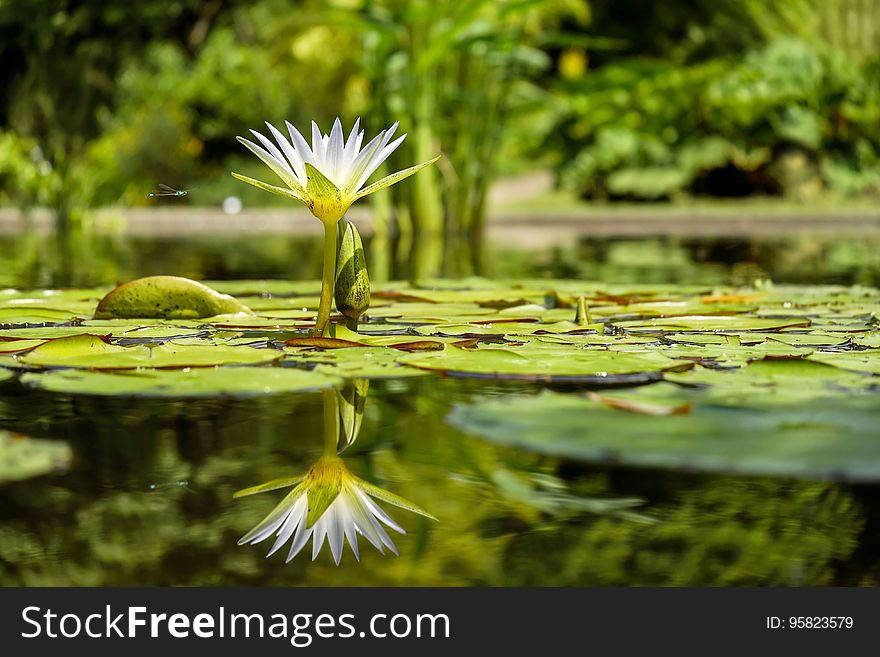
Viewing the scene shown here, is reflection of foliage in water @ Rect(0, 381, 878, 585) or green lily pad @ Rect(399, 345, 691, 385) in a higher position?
green lily pad @ Rect(399, 345, 691, 385)

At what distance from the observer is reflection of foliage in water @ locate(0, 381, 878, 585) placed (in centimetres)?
97

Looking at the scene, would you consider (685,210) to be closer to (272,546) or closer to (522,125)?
(522,125)

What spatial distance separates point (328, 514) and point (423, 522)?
9cm

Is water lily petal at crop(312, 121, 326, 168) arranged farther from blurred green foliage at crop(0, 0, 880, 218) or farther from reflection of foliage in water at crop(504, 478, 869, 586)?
blurred green foliage at crop(0, 0, 880, 218)

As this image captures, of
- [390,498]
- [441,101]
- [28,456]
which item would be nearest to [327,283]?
[28,456]

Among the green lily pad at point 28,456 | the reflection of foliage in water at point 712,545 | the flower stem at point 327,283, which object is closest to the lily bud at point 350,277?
the flower stem at point 327,283

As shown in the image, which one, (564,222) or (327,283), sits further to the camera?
(564,222)

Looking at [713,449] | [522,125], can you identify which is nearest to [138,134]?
[522,125]

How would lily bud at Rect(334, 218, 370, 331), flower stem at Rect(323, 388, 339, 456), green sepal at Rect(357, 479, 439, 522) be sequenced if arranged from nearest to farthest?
green sepal at Rect(357, 479, 439, 522) → flower stem at Rect(323, 388, 339, 456) → lily bud at Rect(334, 218, 370, 331)

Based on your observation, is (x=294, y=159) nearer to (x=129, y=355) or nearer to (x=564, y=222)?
(x=129, y=355)

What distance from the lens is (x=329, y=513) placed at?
44.6 inches

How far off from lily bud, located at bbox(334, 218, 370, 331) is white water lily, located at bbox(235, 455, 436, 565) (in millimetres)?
1006

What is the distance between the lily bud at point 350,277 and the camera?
2.29 metres

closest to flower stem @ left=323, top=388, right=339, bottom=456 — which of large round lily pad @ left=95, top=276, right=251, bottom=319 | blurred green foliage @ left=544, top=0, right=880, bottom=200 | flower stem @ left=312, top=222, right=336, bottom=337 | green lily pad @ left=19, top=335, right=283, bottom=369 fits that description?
green lily pad @ left=19, top=335, right=283, bottom=369
